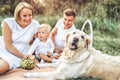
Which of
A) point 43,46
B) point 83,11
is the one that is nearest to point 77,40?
point 43,46

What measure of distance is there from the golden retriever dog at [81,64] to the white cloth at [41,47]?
1.98 feet

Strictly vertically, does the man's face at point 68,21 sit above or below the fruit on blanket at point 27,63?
above

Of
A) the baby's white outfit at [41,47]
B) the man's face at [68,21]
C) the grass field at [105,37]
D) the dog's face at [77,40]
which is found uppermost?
the man's face at [68,21]

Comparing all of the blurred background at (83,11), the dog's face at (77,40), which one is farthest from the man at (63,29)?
the blurred background at (83,11)

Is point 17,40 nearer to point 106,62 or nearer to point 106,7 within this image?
point 106,62

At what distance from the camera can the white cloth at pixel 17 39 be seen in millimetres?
4754

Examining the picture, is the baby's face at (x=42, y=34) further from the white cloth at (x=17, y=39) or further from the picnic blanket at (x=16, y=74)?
the picnic blanket at (x=16, y=74)

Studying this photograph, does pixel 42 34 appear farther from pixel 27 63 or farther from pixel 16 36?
pixel 27 63

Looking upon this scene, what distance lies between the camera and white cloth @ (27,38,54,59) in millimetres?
5043

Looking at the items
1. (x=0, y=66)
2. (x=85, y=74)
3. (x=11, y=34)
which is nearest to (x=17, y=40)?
(x=11, y=34)

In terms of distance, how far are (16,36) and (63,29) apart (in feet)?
2.63

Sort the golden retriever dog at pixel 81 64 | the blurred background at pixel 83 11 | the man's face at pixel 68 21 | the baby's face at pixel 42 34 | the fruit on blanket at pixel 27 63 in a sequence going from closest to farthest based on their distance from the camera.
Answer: the golden retriever dog at pixel 81 64 → the fruit on blanket at pixel 27 63 → the baby's face at pixel 42 34 → the man's face at pixel 68 21 → the blurred background at pixel 83 11

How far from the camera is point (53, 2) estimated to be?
8.06 meters

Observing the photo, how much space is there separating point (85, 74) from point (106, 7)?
373cm
